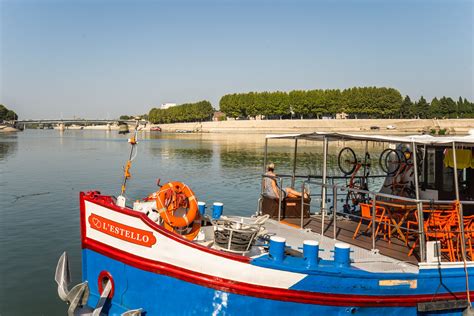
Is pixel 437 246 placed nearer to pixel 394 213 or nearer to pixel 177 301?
pixel 394 213

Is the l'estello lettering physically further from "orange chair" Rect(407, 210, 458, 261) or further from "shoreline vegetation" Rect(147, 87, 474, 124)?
"shoreline vegetation" Rect(147, 87, 474, 124)

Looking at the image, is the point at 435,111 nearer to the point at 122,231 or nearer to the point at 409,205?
the point at 409,205

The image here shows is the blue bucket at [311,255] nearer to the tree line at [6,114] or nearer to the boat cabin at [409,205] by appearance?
the boat cabin at [409,205]

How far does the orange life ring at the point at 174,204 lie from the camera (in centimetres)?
755

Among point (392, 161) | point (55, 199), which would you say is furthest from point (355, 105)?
point (392, 161)

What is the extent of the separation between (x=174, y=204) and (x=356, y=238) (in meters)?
4.04

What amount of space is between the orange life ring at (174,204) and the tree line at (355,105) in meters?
127

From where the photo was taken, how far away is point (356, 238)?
889cm

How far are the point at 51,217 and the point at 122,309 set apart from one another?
1192 centimetres

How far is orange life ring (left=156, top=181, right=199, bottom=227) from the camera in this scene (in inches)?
297

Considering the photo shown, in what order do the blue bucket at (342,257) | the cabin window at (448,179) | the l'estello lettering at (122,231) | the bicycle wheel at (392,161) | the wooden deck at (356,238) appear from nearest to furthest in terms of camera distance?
the blue bucket at (342,257), the l'estello lettering at (122,231), the wooden deck at (356,238), the cabin window at (448,179), the bicycle wheel at (392,161)

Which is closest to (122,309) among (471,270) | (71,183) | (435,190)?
(471,270)

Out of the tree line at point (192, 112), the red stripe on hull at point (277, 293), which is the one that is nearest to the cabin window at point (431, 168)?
the red stripe on hull at point (277, 293)

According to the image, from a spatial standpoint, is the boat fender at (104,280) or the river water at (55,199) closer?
the boat fender at (104,280)
